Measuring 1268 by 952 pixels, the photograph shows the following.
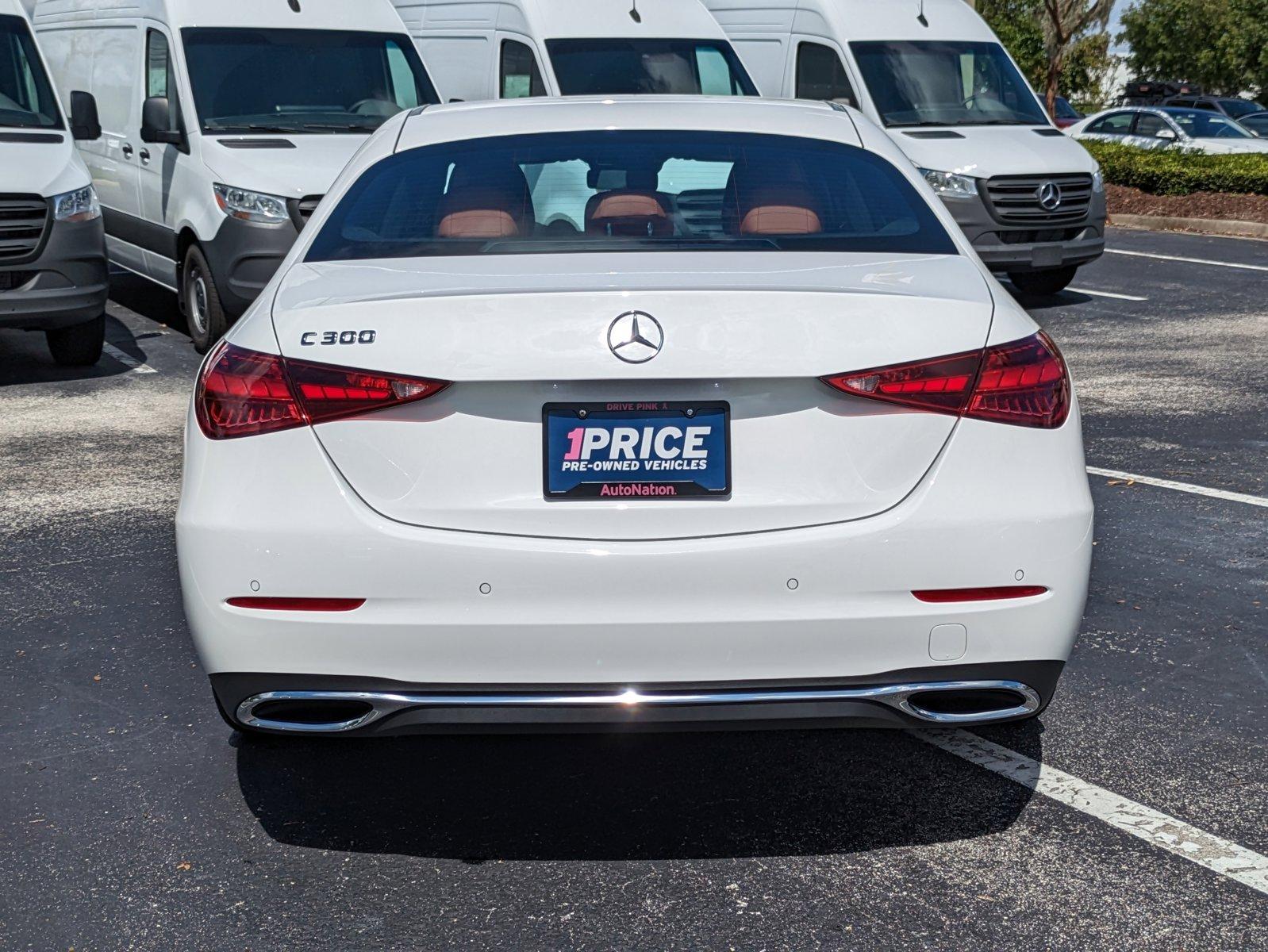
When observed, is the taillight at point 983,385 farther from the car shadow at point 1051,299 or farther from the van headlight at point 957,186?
the car shadow at point 1051,299

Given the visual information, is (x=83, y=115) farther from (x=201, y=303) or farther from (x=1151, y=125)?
(x=1151, y=125)

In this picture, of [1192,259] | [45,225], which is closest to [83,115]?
[45,225]

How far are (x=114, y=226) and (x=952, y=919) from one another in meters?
10.9

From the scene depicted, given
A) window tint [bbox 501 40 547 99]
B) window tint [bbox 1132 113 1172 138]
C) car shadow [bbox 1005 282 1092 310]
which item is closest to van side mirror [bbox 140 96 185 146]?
window tint [bbox 501 40 547 99]

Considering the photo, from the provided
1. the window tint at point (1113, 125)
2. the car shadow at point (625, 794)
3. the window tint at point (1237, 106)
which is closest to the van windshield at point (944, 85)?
the car shadow at point (625, 794)

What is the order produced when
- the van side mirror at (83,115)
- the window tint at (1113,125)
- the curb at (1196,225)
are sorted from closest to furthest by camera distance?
the van side mirror at (83,115) < the curb at (1196,225) < the window tint at (1113,125)

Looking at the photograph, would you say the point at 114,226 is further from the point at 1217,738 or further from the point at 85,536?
the point at 1217,738

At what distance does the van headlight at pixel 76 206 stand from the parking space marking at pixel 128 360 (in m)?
1.03

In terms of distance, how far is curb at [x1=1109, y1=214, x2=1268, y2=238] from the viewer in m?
19.8

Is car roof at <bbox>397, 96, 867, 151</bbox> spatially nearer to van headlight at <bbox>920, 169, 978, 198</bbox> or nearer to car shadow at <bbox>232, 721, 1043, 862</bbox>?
car shadow at <bbox>232, 721, 1043, 862</bbox>

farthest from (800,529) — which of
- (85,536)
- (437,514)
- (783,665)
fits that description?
(85,536)

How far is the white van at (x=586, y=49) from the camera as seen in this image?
43.6ft

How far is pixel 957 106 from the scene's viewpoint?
14180mm

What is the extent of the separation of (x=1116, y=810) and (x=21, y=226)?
794 cm
